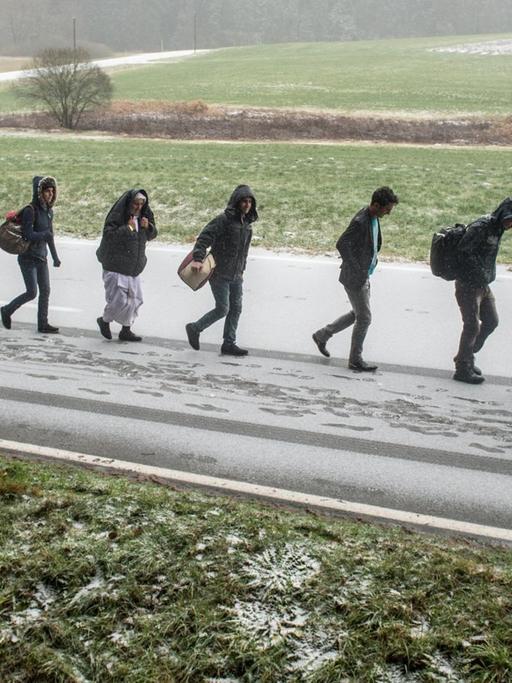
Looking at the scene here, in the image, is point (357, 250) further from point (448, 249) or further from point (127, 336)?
point (127, 336)

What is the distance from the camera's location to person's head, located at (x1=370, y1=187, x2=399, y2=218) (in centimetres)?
767

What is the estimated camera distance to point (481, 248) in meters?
7.76

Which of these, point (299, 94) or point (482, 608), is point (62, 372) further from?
point (299, 94)

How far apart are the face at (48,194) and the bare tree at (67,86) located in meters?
27.8

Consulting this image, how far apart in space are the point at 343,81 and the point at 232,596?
5125cm

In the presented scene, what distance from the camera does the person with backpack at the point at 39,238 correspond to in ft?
29.5

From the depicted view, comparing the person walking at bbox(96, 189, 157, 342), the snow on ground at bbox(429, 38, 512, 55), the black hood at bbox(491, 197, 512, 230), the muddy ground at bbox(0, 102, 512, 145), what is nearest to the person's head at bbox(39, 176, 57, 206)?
the person walking at bbox(96, 189, 157, 342)

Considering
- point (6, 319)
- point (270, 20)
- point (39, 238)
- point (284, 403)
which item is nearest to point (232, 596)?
point (284, 403)

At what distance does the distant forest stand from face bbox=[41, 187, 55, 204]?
11442 cm

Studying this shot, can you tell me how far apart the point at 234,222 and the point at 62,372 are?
2.12 m

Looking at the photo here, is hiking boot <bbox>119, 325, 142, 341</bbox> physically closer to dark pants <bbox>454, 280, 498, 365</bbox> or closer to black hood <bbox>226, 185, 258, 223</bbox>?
black hood <bbox>226, 185, 258, 223</bbox>

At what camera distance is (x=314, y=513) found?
17.5 ft

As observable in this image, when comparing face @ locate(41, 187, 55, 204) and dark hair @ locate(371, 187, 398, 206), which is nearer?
dark hair @ locate(371, 187, 398, 206)

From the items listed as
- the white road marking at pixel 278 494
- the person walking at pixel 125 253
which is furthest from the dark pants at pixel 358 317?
the white road marking at pixel 278 494
